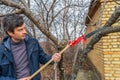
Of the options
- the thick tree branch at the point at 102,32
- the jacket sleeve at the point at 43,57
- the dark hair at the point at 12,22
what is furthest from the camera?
the jacket sleeve at the point at 43,57

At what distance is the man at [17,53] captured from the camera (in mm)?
2691

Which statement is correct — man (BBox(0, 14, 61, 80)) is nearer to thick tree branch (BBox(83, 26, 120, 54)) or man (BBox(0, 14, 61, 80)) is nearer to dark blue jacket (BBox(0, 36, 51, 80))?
dark blue jacket (BBox(0, 36, 51, 80))

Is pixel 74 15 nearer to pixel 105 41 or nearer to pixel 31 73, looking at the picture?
pixel 105 41

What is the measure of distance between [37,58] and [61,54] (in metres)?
0.34

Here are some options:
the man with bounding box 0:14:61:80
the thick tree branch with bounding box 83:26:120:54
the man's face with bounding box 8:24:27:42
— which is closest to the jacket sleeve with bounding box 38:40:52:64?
the man with bounding box 0:14:61:80

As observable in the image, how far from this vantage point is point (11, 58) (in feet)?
9.01

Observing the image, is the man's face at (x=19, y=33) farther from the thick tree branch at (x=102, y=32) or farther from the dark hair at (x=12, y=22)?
the thick tree branch at (x=102, y=32)

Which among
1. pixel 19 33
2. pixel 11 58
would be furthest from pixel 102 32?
pixel 11 58

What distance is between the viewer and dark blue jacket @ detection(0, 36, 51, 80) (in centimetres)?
273

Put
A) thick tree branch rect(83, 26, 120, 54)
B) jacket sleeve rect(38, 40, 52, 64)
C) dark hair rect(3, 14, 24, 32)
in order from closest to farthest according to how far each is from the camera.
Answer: thick tree branch rect(83, 26, 120, 54)
dark hair rect(3, 14, 24, 32)
jacket sleeve rect(38, 40, 52, 64)

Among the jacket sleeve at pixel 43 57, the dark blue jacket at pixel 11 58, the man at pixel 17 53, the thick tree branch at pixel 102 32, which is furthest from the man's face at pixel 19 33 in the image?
the thick tree branch at pixel 102 32

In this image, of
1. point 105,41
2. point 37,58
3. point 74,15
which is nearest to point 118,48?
point 105,41

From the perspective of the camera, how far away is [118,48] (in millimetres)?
7648

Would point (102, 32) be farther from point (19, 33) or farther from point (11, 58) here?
point (11, 58)
